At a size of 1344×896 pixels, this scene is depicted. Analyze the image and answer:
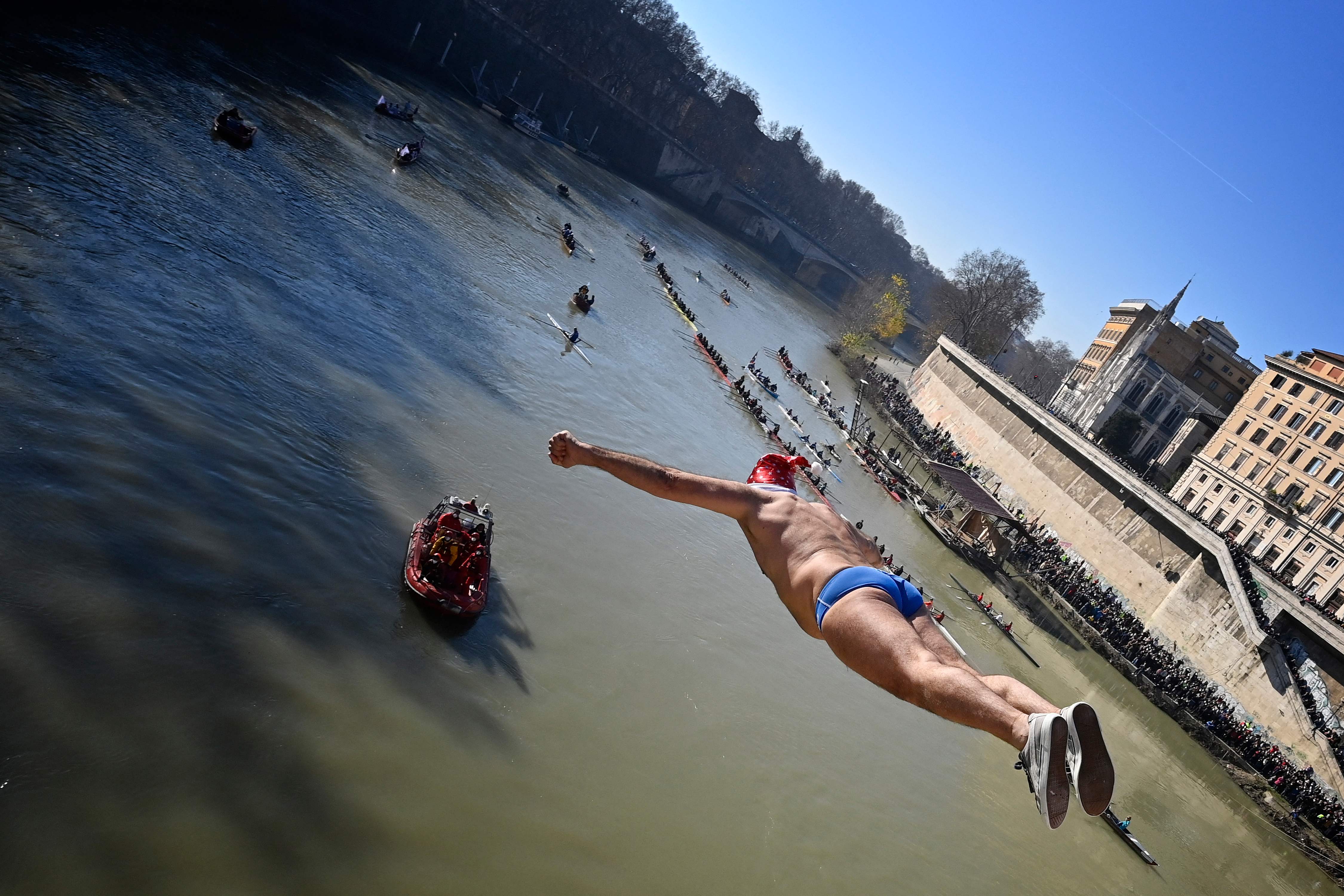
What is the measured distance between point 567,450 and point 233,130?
23795 millimetres

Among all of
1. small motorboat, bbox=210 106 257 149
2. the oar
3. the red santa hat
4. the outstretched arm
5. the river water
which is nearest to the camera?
Answer: the outstretched arm

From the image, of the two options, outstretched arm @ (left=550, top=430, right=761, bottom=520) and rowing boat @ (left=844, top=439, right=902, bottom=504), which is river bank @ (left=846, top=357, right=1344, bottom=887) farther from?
outstretched arm @ (left=550, top=430, right=761, bottom=520)

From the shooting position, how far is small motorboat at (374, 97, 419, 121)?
36.2 metres

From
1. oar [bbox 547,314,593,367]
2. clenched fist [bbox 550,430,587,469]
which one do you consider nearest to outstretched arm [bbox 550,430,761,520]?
clenched fist [bbox 550,430,587,469]

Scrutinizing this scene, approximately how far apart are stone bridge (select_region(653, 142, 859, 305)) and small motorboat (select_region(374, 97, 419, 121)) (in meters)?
40.3

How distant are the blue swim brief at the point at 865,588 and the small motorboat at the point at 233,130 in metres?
25.1

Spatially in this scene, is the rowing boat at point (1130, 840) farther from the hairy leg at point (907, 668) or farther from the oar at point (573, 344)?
the oar at point (573, 344)

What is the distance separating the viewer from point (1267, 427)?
131ft

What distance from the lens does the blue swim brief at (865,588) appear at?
12.2ft

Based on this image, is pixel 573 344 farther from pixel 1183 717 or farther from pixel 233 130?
pixel 1183 717

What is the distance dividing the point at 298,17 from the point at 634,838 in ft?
146

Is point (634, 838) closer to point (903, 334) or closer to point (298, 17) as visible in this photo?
point (298, 17)

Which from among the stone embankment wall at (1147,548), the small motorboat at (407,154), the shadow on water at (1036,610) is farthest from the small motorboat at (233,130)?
the stone embankment wall at (1147,548)

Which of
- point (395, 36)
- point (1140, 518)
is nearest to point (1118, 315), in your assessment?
point (1140, 518)
